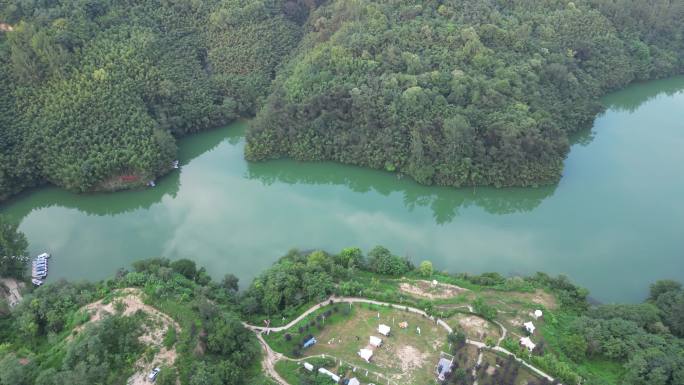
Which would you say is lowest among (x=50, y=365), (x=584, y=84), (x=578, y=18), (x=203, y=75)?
(x=50, y=365)

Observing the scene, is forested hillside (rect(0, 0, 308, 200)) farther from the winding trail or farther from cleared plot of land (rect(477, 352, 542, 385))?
cleared plot of land (rect(477, 352, 542, 385))

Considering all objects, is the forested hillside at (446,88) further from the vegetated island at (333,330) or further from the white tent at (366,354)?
the white tent at (366,354)

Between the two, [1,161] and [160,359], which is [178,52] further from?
[160,359]

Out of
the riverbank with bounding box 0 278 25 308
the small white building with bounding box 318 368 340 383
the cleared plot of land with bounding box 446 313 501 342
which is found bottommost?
the riverbank with bounding box 0 278 25 308

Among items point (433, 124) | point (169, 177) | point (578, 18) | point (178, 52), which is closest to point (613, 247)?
point (433, 124)

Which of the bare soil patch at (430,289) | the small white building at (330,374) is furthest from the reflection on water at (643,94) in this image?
the small white building at (330,374)

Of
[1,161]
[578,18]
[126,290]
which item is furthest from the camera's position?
[578,18]

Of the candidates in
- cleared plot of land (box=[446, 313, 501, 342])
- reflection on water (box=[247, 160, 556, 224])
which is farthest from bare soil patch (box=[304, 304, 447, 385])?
reflection on water (box=[247, 160, 556, 224])
